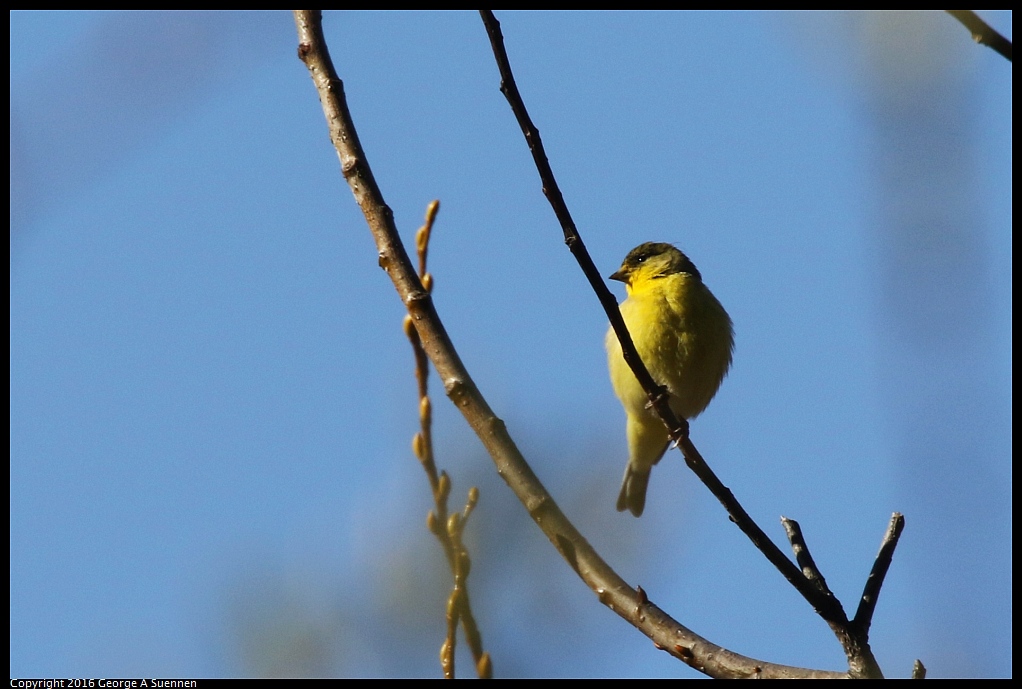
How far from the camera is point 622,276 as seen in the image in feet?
21.6

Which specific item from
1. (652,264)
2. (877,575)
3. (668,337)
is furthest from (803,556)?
(652,264)

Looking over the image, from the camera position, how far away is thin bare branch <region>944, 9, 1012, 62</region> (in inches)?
71.7

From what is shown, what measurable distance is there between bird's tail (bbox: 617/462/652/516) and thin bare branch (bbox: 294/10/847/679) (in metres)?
4.20

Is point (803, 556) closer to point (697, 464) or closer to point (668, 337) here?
point (697, 464)

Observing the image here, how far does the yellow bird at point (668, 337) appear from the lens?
217 inches

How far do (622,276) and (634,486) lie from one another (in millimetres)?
1449

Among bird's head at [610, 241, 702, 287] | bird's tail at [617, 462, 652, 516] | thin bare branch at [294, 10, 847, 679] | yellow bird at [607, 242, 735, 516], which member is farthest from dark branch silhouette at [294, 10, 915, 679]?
bird's tail at [617, 462, 652, 516]

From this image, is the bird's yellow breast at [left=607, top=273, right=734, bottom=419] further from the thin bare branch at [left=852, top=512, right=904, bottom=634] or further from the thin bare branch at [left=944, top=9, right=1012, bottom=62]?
the thin bare branch at [left=944, top=9, right=1012, bottom=62]

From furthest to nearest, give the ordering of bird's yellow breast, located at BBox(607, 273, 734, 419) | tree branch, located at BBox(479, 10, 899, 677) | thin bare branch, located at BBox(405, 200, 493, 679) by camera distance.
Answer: bird's yellow breast, located at BBox(607, 273, 734, 419) → tree branch, located at BBox(479, 10, 899, 677) → thin bare branch, located at BBox(405, 200, 493, 679)
